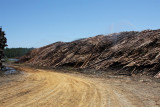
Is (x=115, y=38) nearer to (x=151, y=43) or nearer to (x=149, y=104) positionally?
(x=151, y=43)

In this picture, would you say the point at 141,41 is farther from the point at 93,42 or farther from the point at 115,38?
the point at 93,42

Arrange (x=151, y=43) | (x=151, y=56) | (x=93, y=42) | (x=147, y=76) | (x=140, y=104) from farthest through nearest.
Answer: (x=93, y=42)
(x=151, y=43)
(x=151, y=56)
(x=147, y=76)
(x=140, y=104)

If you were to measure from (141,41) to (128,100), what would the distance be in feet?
50.2

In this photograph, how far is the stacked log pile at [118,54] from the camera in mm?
17188

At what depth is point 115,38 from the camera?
26.5m

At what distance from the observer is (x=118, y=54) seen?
21469 mm

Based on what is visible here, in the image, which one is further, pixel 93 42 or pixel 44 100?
pixel 93 42

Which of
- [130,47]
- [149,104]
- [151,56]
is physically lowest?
[149,104]

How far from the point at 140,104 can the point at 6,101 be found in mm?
5743

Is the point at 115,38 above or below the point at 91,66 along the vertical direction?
above

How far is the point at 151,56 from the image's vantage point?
1733cm

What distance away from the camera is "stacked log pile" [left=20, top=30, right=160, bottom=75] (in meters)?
17.2

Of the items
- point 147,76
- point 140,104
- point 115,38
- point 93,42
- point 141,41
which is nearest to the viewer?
point 140,104

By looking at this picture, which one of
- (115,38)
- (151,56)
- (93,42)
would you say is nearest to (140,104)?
(151,56)
